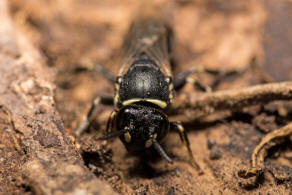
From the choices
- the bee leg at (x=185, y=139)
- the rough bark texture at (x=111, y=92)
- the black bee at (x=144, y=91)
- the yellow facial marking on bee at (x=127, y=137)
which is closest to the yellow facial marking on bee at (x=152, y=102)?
the black bee at (x=144, y=91)

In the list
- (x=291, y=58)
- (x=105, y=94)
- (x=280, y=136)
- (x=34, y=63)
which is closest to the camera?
(x=280, y=136)

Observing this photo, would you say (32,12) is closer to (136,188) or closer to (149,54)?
(149,54)

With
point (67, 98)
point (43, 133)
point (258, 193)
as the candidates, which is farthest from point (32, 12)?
point (258, 193)

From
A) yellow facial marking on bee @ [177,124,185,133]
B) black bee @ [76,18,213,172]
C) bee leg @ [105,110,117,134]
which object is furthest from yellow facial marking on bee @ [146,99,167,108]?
bee leg @ [105,110,117,134]

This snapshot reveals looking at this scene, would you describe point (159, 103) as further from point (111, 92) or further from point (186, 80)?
point (111, 92)

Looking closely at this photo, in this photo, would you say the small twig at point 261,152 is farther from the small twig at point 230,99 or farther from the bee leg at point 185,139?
the bee leg at point 185,139

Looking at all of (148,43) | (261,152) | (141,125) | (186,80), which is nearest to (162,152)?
(141,125)
